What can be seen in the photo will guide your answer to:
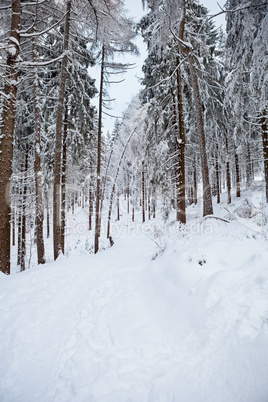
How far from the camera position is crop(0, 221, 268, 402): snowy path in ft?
5.38

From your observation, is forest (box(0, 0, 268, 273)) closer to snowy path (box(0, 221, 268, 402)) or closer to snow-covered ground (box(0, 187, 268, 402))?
snow-covered ground (box(0, 187, 268, 402))

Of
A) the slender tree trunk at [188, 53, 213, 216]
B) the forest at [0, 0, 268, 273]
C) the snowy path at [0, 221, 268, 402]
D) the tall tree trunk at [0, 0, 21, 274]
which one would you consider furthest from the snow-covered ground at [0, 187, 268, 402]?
the slender tree trunk at [188, 53, 213, 216]

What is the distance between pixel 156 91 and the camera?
33.2 feet

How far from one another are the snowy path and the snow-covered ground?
0.01 m

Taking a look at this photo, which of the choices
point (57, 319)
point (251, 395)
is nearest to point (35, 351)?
point (57, 319)

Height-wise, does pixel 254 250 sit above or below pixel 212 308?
above

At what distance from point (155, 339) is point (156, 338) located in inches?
0.9

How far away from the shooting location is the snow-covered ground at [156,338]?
1.64 metres

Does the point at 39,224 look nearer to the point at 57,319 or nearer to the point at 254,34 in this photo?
the point at 57,319

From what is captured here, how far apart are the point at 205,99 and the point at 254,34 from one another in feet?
9.89

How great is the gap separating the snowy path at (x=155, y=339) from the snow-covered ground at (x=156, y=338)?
1 cm

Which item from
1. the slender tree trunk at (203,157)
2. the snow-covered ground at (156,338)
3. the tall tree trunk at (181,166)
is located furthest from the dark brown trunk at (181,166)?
the snow-covered ground at (156,338)

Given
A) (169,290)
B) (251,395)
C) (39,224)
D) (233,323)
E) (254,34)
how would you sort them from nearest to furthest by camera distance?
(251,395) < (233,323) < (169,290) < (254,34) < (39,224)

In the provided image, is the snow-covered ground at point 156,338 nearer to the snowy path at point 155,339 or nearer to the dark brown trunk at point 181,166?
the snowy path at point 155,339
